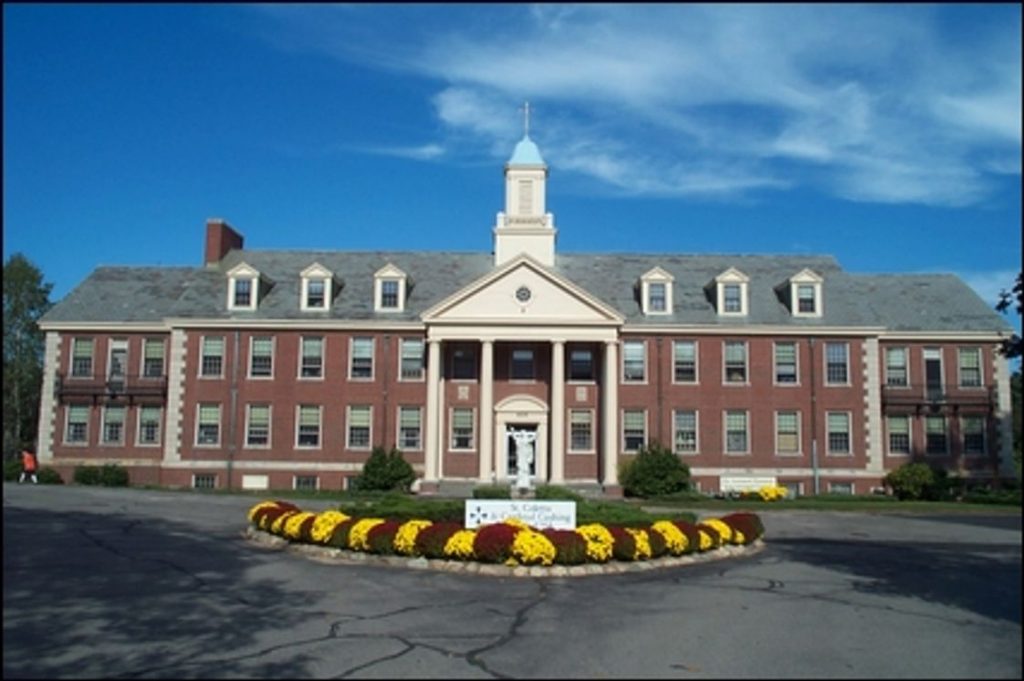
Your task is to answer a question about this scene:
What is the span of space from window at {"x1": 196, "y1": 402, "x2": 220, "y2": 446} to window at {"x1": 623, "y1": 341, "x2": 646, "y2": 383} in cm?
1955

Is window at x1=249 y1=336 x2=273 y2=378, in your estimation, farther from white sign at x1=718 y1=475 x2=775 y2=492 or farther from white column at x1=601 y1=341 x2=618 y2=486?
white sign at x1=718 y1=475 x2=775 y2=492

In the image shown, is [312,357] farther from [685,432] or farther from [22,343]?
[22,343]

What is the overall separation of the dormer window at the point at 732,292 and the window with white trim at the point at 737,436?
5.33 metres

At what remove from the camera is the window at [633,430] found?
138 ft

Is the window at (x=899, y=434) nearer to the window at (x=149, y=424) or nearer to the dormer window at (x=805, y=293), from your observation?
the dormer window at (x=805, y=293)

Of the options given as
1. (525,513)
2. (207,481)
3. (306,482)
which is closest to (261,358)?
(207,481)

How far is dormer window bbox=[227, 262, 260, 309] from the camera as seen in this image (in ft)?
145

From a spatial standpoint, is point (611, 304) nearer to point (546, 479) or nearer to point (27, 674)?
point (546, 479)

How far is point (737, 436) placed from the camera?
4197cm

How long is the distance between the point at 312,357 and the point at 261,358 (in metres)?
2.48

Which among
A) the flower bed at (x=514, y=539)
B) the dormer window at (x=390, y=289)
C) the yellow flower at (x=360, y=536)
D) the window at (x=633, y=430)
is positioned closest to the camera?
the flower bed at (x=514, y=539)

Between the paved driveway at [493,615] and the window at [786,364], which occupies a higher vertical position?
the window at [786,364]

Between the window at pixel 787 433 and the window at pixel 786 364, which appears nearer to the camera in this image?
the window at pixel 787 433

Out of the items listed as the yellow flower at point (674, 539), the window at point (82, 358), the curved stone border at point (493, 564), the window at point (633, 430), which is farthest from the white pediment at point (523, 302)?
the yellow flower at point (674, 539)
